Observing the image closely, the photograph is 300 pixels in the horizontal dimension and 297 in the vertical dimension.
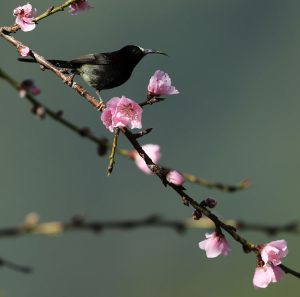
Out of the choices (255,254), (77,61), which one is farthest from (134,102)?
(77,61)

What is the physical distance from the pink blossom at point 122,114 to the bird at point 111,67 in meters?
0.90

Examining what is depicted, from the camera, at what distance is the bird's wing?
3799 mm

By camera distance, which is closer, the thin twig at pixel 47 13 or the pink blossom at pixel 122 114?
the pink blossom at pixel 122 114

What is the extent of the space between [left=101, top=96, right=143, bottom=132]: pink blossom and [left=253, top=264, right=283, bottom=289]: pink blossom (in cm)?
98

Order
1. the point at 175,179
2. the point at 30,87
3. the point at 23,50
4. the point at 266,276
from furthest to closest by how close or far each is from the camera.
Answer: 1. the point at 266,276
2. the point at 23,50
3. the point at 30,87
4. the point at 175,179

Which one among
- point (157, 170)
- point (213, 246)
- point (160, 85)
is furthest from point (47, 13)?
point (213, 246)

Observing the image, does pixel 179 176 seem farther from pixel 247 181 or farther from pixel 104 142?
pixel 247 181

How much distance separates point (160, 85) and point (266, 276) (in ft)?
3.55

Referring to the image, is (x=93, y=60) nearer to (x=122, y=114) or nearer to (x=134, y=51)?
(x=134, y=51)

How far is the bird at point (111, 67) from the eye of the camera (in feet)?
12.3

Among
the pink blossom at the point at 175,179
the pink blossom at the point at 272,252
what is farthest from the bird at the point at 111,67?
the pink blossom at the point at 272,252

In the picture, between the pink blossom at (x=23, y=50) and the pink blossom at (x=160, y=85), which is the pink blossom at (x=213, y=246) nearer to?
the pink blossom at (x=160, y=85)

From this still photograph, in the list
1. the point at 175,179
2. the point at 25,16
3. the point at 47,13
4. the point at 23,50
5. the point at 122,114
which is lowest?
the point at 175,179

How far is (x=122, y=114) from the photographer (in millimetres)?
2738
